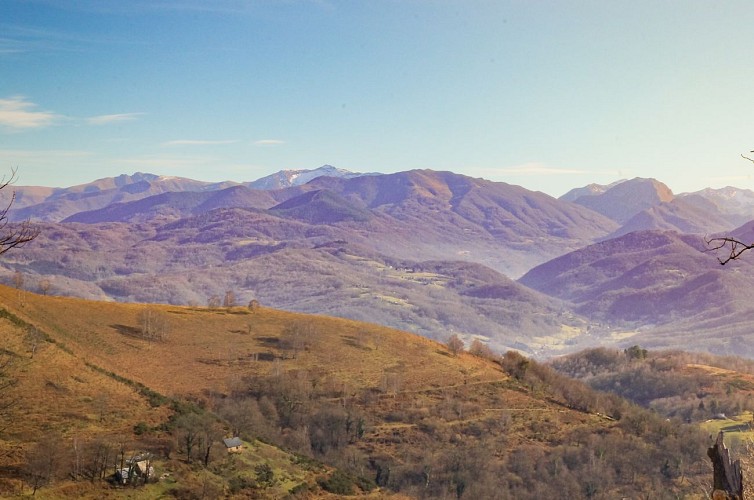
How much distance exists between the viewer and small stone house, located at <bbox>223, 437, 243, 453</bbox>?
64525 mm

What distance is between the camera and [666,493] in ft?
281

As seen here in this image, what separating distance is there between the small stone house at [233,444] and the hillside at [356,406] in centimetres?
226

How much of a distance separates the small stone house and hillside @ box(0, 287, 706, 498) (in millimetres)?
2255

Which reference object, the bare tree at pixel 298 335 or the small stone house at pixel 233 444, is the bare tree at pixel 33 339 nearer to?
the small stone house at pixel 233 444

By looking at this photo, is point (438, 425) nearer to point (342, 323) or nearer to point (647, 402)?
point (342, 323)

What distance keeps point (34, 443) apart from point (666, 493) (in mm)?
79070

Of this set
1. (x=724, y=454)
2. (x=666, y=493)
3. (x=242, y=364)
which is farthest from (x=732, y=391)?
(x=724, y=454)

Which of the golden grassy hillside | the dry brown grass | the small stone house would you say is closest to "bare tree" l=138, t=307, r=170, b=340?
Answer: the golden grassy hillside

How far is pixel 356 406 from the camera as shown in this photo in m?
104

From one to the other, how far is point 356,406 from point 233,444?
132ft

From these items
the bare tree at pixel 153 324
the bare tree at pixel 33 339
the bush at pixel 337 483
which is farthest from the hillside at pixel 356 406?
the bare tree at pixel 33 339

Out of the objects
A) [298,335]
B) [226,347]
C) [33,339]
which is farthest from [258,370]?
[33,339]

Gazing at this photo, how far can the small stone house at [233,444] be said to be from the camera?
2540 inches

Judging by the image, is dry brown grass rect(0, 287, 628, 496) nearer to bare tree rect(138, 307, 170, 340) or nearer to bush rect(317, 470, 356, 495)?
bare tree rect(138, 307, 170, 340)
